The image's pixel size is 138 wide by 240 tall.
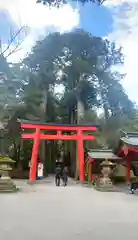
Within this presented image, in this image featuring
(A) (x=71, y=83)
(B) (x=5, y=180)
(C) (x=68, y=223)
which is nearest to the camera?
(C) (x=68, y=223)

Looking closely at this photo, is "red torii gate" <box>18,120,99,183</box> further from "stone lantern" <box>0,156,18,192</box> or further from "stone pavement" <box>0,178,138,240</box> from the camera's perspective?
"stone pavement" <box>0,178,138,240</box>

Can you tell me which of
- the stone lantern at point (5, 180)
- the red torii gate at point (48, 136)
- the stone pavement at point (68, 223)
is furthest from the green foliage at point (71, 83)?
the stone pavement at point (68, 223)

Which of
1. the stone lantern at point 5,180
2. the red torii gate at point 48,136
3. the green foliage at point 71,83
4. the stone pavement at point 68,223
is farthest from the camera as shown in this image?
the green foliage at point 71,83

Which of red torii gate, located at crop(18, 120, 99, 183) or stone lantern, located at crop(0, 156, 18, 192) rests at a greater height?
red torii gate, located at crop(18, 120, 99, 183)

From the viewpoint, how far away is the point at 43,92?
29688mm

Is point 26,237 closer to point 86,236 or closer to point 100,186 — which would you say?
point 86,236

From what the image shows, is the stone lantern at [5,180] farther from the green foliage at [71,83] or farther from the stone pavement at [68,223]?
the green foliage at [71,83]

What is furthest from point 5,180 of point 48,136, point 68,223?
point 68,223

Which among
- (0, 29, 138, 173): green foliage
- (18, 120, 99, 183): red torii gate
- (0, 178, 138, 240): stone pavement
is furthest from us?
(0, 29, 138, 173): green foliage

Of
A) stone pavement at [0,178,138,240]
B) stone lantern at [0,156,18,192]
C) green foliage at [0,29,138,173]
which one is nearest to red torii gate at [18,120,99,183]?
stone lantern at [0,156,18,192]

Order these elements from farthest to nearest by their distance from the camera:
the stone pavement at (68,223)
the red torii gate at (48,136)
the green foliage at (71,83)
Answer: the green foliage at (71,83) < the red torii gate at (48,136) < the stone pavement at (68,223)

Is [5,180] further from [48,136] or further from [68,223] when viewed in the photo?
[68,223]

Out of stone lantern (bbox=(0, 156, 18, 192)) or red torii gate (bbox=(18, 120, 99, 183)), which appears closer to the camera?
stone lantern (bbox=(0, 156, 18, 192))

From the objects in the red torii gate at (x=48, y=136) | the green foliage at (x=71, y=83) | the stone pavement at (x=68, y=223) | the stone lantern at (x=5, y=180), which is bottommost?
the stone pavement at (x=68, y=223)
